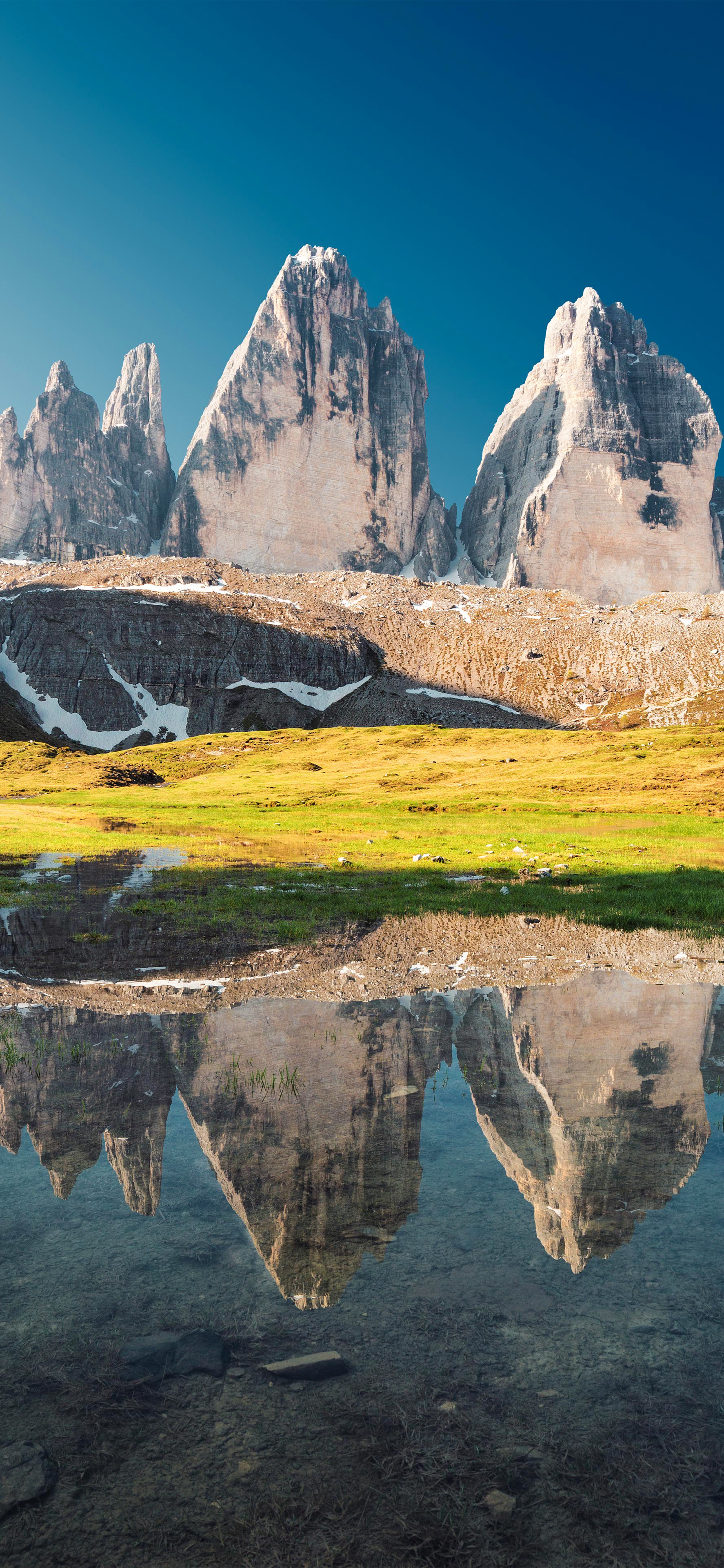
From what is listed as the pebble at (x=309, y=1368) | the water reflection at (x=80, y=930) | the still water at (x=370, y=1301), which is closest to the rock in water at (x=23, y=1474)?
the still water at (x=370, y=1301)

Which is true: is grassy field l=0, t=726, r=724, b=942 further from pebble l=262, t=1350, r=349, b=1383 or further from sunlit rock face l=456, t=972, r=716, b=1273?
pebble l=262, t=1350, r=349, b=1383

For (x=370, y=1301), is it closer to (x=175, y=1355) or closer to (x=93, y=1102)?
(x=175, y=1355)

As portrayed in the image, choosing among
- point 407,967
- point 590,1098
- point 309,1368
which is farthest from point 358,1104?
point 407,967

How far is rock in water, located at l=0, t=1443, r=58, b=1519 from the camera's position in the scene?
390cm

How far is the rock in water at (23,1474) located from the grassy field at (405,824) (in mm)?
14178

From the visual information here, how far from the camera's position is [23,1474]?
4.03 meters

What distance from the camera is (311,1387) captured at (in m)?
4.62

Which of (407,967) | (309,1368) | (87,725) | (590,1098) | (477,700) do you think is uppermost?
(477,700)

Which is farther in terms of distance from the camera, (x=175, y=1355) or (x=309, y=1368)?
(x=175, y=1355)

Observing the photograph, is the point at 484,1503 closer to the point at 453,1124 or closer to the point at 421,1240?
the point at 421,1240

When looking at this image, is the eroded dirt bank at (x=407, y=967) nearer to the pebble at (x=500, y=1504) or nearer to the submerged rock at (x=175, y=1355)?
the submerged rock at (x=175, y=1355)

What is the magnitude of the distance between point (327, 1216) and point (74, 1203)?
2230 mm

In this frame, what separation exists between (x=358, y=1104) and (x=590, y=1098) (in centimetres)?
260

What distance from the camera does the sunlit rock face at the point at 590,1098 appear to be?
6652 mm
